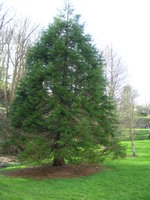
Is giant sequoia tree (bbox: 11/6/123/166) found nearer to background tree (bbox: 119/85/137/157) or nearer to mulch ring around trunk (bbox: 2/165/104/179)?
mulch ring around trunk (bbox: 2/165/104/179)

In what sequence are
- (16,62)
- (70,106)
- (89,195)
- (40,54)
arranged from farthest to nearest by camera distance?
1. (16,62)
2. (40,54)
3. (70,106)
4. (89,195)

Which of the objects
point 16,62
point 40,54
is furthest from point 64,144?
point 16,62

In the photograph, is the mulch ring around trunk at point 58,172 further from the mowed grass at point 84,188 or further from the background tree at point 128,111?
the background tree at point 128,111

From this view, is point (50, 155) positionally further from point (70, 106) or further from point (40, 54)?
point (40, 54)

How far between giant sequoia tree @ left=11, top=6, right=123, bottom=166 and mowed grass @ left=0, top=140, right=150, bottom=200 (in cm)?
85

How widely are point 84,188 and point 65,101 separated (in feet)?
10.2

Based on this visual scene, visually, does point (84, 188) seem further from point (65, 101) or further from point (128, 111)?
point (128, 111)

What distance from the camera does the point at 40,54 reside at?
29.2ft

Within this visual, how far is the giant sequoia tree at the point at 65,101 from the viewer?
7660 millimetres

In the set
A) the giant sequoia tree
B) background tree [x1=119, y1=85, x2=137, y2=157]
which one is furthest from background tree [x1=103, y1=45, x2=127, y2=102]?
the giant sequoia tree

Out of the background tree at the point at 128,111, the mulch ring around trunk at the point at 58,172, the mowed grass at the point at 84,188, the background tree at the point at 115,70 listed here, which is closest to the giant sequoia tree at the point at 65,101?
the mulch ring around trunk at the point at 58,172

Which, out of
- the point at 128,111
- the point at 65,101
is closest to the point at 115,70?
the point at 128,111

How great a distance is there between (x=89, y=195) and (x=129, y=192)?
3.67ft

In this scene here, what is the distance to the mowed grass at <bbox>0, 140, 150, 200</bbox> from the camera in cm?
549
